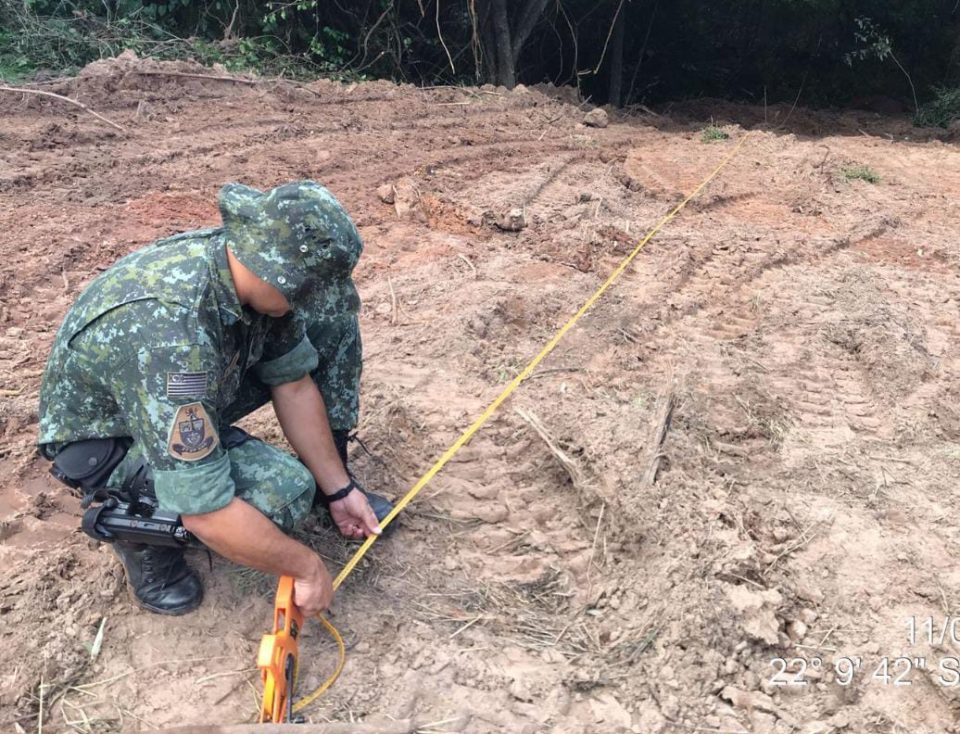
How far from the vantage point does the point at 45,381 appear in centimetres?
206

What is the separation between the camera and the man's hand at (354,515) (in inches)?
92.6

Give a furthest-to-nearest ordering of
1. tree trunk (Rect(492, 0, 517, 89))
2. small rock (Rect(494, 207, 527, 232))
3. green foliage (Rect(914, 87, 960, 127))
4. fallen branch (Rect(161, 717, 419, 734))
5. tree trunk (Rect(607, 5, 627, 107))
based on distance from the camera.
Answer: tree trunk (Rect(607, 5, 627, 107)) < tree trunk (Rect(492, 0, 517, 89)) < green foliage (Rect(914, 87, 960, 127)) < small rock (Rect(494, 207, 527, 232)) < fallen branch (Rect(161, 717, 419, 734))

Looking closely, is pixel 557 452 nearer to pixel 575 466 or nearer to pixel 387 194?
pixel 575 466

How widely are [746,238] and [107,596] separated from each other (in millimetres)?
3809

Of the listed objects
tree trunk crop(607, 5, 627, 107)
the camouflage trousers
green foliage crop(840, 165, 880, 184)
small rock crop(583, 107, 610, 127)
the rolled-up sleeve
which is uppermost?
the rolled-up sleeve

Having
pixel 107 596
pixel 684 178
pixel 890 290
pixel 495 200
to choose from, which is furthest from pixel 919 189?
pixel 107 596

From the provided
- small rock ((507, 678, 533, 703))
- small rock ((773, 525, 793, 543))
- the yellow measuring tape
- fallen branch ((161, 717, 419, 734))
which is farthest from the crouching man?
small rock ((773, 525, 793, 543))

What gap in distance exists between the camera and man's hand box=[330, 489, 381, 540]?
7.72ft

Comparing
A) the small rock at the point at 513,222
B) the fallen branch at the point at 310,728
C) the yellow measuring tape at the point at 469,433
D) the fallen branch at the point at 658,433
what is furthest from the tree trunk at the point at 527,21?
the fallen branch at the point at 310,728

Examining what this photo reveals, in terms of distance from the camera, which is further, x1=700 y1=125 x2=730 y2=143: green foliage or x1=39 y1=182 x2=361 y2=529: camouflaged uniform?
x1=700 y1=125 x2=730 y2=143: green foliage

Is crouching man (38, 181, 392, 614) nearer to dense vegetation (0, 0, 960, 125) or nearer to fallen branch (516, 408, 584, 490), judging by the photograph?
fallen branch (516, 408, 584, 490)

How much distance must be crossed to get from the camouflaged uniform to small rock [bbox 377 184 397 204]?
3017mm

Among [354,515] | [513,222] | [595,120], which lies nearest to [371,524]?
[354,515]

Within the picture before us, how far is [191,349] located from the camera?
5.73ft
